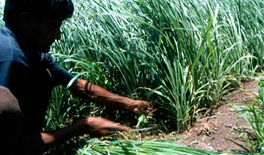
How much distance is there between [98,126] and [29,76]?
17.9 inches

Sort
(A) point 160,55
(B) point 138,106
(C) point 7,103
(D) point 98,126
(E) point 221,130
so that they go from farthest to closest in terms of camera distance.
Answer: (A) point 160,55 < (B) point 138,106 < (E) point 221,130 < (D) point 98,126 < (C) point 7,103

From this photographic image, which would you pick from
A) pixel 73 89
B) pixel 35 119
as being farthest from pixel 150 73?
pixel 35 119

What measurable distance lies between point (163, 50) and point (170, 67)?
0.54 ft

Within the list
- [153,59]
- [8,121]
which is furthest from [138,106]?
[8,121]

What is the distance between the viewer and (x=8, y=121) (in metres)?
1.86

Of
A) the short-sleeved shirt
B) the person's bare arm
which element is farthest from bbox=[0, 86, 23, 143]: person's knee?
the person's bare arm

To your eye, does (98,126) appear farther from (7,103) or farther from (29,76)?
(7,103)

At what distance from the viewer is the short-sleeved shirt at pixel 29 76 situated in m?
2.12

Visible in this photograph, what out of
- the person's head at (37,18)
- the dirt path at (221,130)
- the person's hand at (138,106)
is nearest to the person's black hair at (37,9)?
the person's head at (37,18)

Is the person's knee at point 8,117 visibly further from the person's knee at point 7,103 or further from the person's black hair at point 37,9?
the person's black hair at point 37,9

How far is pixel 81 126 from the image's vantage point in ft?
8.02

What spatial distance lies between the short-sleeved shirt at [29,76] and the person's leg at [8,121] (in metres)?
0.24

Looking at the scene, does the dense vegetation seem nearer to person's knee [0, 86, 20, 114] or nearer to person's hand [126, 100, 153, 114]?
person's hand [126, 100, 153, 114]

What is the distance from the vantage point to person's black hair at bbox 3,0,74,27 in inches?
86.7
